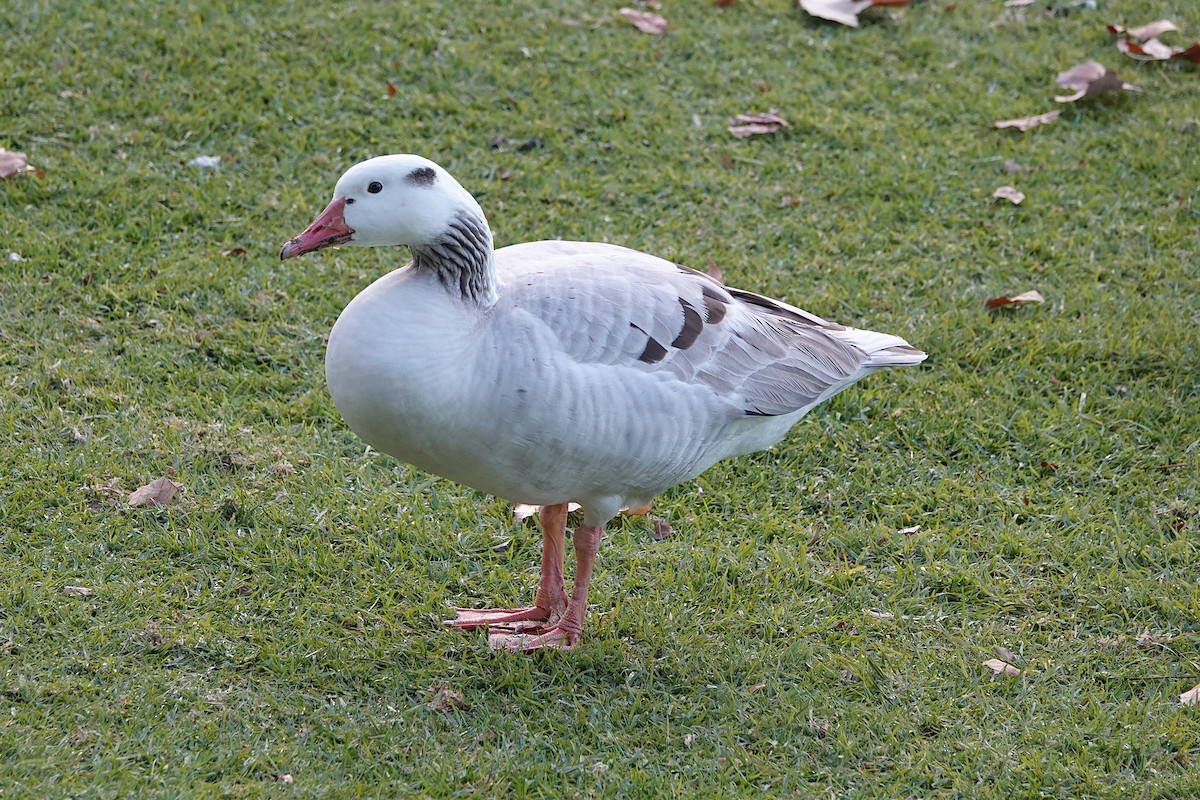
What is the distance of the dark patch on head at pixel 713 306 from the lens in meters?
3.78

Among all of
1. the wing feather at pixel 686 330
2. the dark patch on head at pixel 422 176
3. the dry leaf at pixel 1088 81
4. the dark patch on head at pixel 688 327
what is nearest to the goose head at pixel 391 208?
the dark patch on head at pixel 422 176

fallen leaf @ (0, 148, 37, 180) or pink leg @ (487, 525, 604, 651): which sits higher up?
fallen leaf @ (0, 148, 37, 180)

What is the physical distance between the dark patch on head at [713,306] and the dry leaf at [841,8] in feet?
13.4

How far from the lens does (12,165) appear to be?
567 cm

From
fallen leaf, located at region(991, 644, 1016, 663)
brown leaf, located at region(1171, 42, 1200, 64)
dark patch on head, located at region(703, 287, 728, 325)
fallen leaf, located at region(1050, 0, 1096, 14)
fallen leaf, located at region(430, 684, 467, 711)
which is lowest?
fallen leaf, located at region(991, 644, 1016, 663)

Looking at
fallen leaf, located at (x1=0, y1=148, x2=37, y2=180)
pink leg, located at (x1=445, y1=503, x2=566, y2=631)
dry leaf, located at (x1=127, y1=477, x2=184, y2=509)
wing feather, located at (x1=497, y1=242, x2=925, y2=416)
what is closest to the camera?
wing feather, located at (x1=497, y1=242, x2=925, y2=416)

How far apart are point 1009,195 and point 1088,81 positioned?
4.00ft

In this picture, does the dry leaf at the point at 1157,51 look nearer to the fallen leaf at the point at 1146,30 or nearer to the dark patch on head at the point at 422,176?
the fallen leaf at the point at 1146,30

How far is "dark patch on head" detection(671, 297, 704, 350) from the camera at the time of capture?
362cm

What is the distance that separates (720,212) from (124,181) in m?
2.85

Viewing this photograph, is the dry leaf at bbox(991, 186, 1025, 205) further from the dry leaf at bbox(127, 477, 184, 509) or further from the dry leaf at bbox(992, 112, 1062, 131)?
the dry leaf at bbox(127, 477, 184, 509)

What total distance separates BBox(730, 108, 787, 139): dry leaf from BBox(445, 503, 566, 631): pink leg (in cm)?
319

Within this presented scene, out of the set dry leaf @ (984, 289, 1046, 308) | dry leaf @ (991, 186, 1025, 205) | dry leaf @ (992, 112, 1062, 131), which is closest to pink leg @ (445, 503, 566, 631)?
dry leaf @ (984, 289, 1046, 308)

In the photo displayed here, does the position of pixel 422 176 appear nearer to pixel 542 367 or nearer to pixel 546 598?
pixel 542 367
